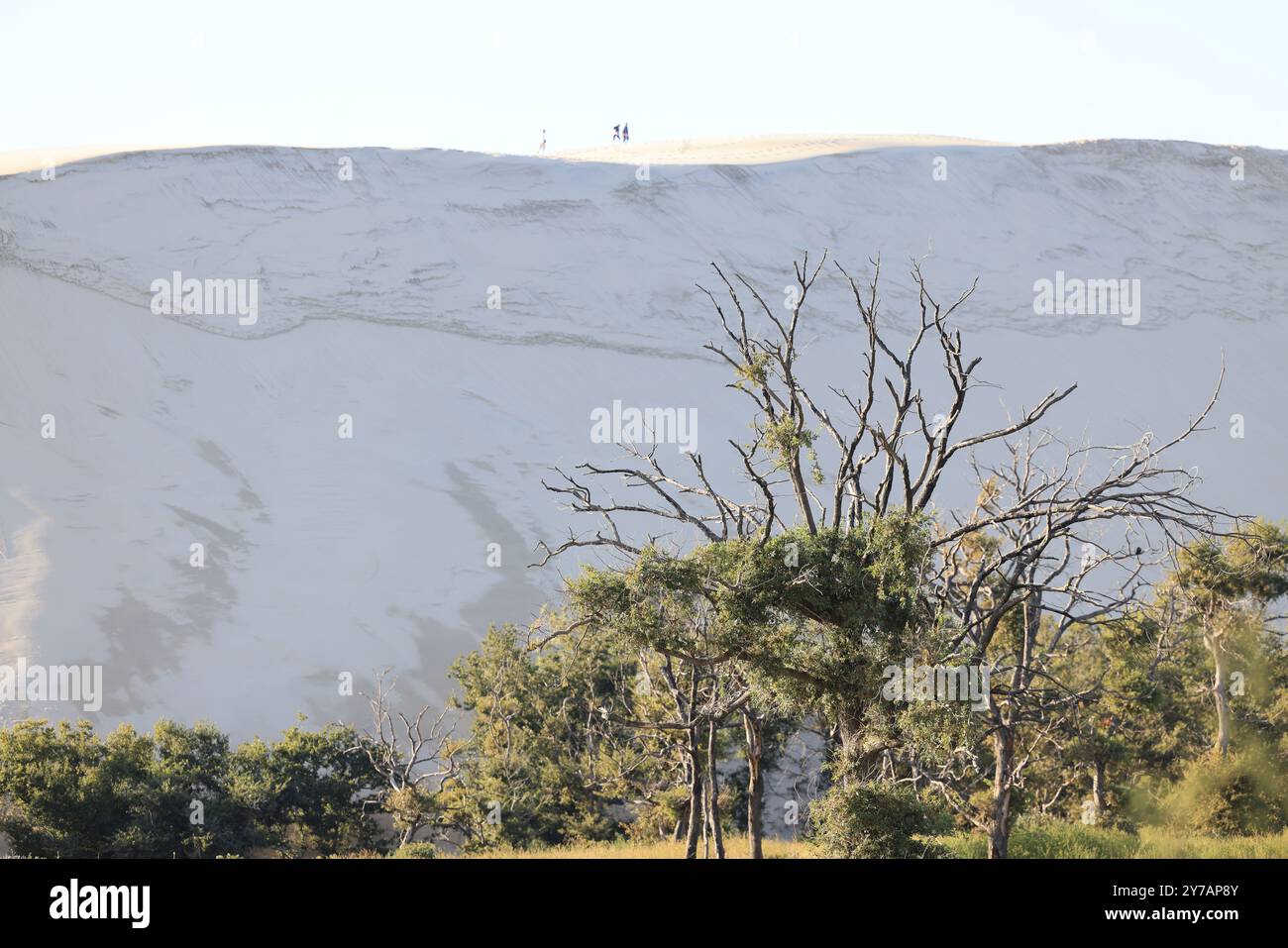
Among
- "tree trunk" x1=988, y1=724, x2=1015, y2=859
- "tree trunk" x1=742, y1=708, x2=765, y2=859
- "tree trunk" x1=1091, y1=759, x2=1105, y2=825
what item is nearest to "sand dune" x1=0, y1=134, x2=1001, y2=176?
"tree trunk" x1=1091, y1=759, x2=1105, y2=825

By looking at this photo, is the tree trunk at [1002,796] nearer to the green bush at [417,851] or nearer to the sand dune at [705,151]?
the green bush at [417,851]

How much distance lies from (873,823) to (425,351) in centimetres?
5434

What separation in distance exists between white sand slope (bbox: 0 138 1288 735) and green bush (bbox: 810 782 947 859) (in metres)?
28.5

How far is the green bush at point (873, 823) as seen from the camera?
43.4 ft

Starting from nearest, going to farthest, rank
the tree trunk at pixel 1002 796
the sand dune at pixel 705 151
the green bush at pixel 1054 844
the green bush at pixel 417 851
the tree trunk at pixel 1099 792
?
1. the tree trunk at pixel 1002 796
2. the green bush at pixel 1054 844
3. the green bush at pixel 417 851
4. the tree trunk at pixel 1099 792
5. the sand dune at pixel 705 151

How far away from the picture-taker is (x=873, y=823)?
13.3m

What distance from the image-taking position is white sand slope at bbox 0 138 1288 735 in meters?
45.3

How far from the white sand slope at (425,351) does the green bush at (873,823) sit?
Result: 93.4ft

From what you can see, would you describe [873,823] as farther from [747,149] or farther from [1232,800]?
[747,149]

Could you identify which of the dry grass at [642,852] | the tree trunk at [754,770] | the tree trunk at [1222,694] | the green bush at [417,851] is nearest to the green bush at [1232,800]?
the tree trunk at [1222,694]

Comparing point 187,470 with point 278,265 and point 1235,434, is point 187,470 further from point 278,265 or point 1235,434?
point 1235,434

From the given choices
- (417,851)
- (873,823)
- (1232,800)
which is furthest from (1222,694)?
(417,851)

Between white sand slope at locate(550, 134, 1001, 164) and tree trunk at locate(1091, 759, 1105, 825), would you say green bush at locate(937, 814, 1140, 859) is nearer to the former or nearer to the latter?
tree trunk at locate(1091, 759, 1105, 825)
